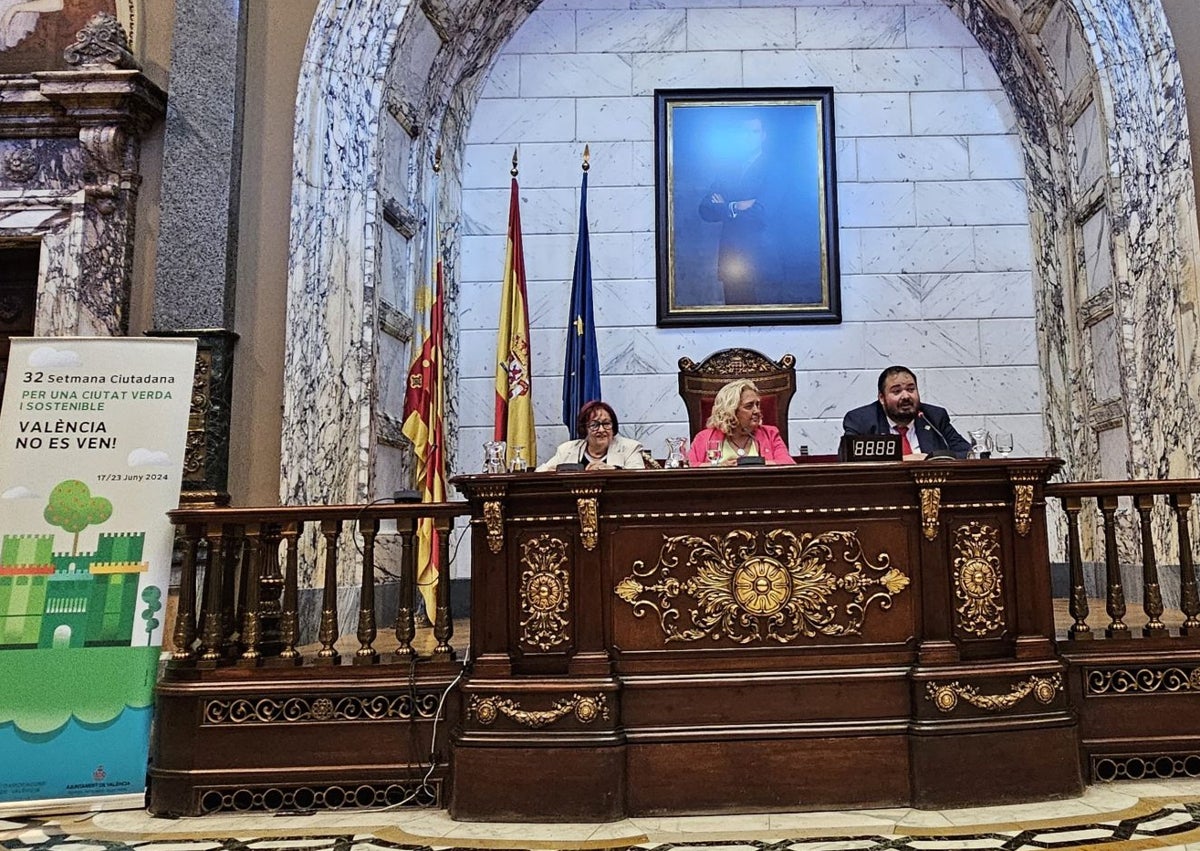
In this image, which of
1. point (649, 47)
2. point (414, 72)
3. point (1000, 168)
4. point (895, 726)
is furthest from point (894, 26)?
point (895, 726)

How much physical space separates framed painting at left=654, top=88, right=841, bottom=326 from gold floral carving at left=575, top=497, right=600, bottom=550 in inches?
121

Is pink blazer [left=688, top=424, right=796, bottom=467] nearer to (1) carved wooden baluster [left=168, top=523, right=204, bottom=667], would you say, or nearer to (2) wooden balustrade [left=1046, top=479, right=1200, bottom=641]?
(2) wooden balustrade [left=1046, top=479, right=1200, bottom=641]

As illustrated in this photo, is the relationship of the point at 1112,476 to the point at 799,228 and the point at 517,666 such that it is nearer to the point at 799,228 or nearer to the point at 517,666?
the point at 799,228

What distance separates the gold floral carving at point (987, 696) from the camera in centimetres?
302

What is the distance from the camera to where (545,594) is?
3143 millimetres

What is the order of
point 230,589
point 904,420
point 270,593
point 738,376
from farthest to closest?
1. point 738,376
2. point 904,420
3. point 270,593
4. point 230,589

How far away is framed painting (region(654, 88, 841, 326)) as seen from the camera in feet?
19.8

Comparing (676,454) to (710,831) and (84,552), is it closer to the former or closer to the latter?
(710,831)

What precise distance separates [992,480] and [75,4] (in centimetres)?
530

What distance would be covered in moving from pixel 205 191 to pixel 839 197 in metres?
3.82

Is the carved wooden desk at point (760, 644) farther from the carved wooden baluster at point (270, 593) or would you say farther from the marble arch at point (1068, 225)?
the marble arch at point (1068, 225)

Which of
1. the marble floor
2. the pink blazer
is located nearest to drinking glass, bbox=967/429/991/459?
the pink blazer

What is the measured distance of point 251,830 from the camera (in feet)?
9.77

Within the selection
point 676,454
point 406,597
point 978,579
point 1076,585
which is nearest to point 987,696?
point 978,579
